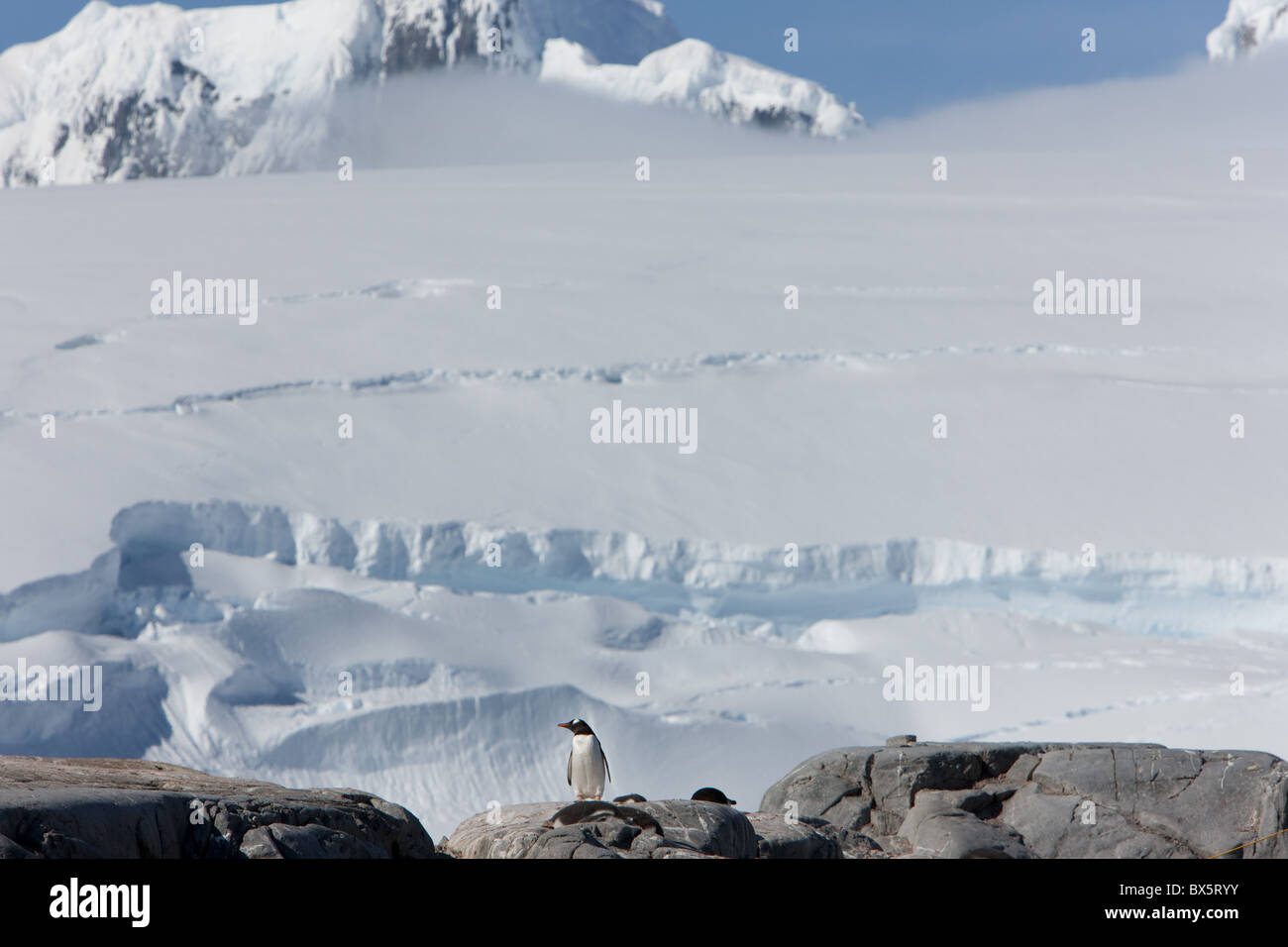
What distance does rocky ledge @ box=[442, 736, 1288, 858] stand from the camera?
7242 mm

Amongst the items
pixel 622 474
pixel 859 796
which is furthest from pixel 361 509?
pixel 859 796

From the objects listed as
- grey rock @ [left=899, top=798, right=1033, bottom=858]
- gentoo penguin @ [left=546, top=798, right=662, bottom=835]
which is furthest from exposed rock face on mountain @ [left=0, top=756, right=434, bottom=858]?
grey rock @ [left=899, top=798, right=1033, bottom=858]

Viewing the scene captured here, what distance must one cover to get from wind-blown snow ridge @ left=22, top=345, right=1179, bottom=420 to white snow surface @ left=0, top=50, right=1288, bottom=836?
5 cm

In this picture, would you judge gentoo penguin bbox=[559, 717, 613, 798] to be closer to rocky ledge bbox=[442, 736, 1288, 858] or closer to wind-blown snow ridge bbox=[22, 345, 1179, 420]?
rocky ledge bbox=[442, 736, 1288, 858]

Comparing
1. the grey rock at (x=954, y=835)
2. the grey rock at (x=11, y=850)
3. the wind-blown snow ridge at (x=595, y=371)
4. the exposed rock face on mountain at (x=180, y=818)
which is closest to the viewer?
the grey rock at (x=11, y=850)

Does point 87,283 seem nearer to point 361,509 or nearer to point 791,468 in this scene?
point 361,509

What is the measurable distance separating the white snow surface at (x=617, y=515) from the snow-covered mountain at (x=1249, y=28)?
300 ft

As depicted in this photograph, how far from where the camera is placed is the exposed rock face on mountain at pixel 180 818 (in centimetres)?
451

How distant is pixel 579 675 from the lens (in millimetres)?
10922
